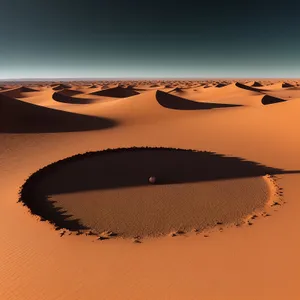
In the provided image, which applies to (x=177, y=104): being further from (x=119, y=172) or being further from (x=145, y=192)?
(x=145, y=192)

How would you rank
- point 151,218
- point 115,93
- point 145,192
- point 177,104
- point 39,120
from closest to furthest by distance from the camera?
point 151,218 < point 145,192 < point 39,120 < point 177,104 < point 115,93

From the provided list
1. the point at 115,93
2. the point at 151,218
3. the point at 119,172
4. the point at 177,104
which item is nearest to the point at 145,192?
the point at 151,218

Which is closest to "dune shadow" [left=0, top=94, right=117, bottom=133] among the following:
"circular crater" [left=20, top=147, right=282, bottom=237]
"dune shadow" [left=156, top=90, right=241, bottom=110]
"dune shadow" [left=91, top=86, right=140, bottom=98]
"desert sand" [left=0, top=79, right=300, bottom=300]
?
"desert sand" [left=0, top=79, right=300, bottom=300]

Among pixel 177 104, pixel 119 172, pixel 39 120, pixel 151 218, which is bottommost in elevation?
pixel 177 104

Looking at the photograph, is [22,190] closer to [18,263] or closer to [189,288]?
[18,263]

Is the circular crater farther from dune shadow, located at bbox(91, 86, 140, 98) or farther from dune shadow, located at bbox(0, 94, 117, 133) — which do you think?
dune shadow, located at bbox(91, 86, 140, 98)

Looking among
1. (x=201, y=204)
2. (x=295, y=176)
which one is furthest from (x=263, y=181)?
(x=201, y=204)
